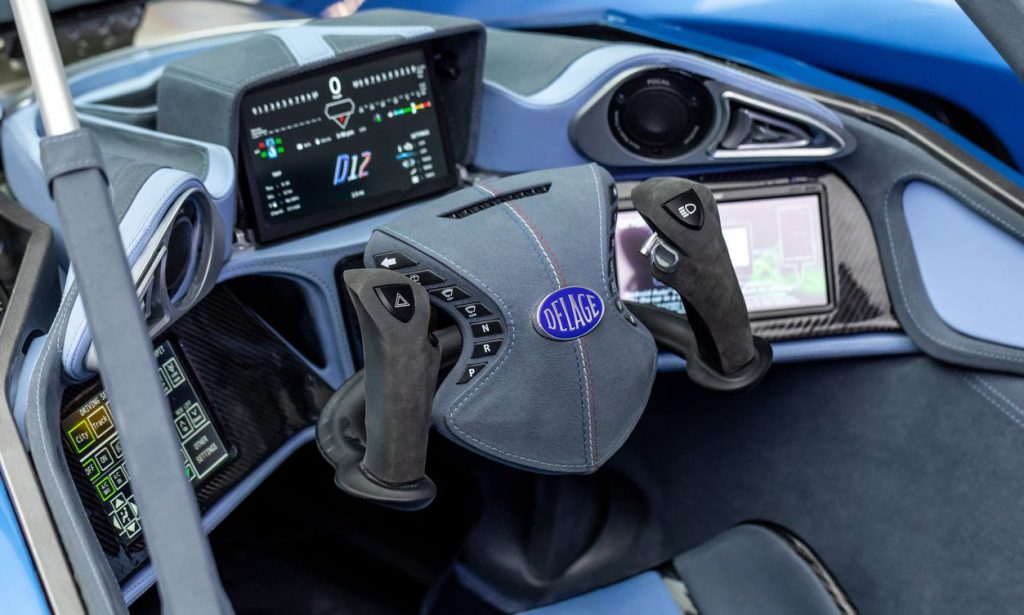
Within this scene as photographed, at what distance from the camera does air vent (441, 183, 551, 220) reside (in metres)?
1.09

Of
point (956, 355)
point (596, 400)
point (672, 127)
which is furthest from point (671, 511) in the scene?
point (596, 400)

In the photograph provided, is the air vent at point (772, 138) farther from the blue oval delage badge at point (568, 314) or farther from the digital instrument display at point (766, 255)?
the blue oval delage badge at point (568, 314)

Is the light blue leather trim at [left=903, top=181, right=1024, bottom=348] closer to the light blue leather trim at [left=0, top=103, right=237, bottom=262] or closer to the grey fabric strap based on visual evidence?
the light blue leather trim at [left=0, top=103, right=237, bottom=262]

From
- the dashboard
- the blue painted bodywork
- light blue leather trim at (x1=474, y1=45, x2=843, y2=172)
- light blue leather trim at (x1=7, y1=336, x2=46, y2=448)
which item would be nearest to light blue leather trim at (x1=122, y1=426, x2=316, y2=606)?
the dashboard

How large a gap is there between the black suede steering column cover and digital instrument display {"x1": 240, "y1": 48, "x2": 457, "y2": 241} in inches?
13.1

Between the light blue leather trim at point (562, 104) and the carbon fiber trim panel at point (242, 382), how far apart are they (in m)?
0.41

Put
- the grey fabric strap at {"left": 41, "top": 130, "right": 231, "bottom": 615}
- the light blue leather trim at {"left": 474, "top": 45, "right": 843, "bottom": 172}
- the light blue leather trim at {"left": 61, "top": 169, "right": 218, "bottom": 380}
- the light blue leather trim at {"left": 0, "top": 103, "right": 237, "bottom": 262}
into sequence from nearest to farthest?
the grey fabric strap at {"left": 41, "top": 130, "right": 231, "bottom": 615}, the light blue leather trim at {"left": 61, "top": 169, "right": 218, "bottom": 380}, the light blue leather trim at {"left": 0, "top": 103, "right": 237, "bottom": 262}, the light blue leather trim at {"left": 474, "top": 45, "right": 843, "bottom": 172}

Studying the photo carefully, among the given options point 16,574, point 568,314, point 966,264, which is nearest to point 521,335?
point 568,314

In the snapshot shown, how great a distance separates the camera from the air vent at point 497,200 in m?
1.09

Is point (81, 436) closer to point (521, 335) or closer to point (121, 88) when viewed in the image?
point (521, 335)

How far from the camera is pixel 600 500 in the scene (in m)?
1.81

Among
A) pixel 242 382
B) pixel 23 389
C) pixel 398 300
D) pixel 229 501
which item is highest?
pixel 398 300

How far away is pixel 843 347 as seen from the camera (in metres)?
1.52

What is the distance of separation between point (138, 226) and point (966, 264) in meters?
1.07
